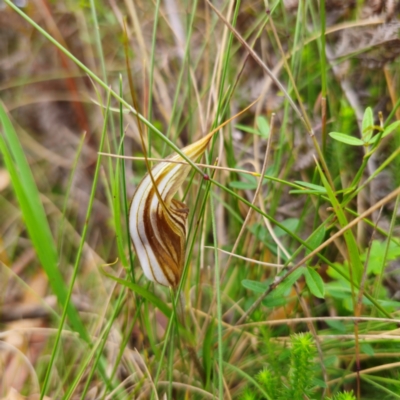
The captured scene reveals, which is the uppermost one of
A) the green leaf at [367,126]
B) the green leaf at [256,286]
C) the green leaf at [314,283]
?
the green leaf at [367,126]

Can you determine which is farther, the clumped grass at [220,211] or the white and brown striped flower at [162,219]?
the clumped grass at [220,211]

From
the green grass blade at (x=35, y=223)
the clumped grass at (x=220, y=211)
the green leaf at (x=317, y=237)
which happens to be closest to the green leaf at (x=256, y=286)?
the clumped grass at (x=220, y=211)

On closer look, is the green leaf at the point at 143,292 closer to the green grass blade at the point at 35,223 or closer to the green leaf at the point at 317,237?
the green grass blade at the point at 35,223

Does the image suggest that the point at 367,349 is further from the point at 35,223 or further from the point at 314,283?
the point at 35,223

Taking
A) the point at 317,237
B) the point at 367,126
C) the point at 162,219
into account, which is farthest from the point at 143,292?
the point at 367,126

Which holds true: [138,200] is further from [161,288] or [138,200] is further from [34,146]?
[34,146]

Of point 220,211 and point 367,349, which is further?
point 220,211
